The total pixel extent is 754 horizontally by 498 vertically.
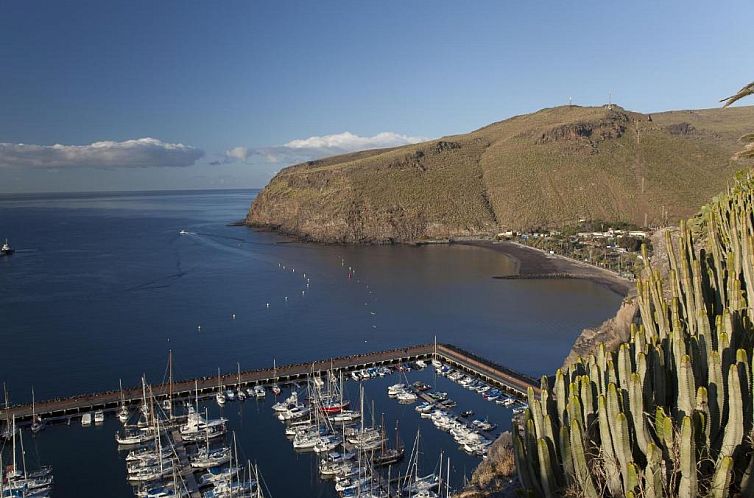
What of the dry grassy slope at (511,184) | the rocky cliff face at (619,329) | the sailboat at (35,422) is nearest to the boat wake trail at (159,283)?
the sailboat at (35,422)

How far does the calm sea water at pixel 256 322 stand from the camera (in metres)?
35.3

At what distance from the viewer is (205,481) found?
97.8ft

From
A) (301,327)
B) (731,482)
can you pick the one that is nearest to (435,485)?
(731,482)

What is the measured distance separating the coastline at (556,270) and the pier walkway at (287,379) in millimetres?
32543

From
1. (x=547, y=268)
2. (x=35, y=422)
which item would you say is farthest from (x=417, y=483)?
(x=547, y=268)

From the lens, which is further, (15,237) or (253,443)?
(15,237)

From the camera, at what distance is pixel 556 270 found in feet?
289

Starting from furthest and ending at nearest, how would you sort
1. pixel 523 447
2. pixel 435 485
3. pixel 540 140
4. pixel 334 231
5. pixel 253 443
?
pixel 540 140, pixel 334 231, pixel 253 443, pixel 435 485, pixel 523 447

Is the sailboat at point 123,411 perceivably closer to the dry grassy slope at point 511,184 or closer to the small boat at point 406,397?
the small boat at point 406,397

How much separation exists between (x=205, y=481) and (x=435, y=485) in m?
11.5

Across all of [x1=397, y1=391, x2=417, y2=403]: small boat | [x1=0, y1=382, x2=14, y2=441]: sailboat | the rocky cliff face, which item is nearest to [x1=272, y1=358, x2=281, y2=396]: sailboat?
[x1=397, y1=391, x2=417, y2=403]: small boat

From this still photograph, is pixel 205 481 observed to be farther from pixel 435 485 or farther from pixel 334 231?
pixel 334 231

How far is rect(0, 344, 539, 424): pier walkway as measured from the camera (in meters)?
39.0

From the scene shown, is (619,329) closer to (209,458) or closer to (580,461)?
(580,461)
